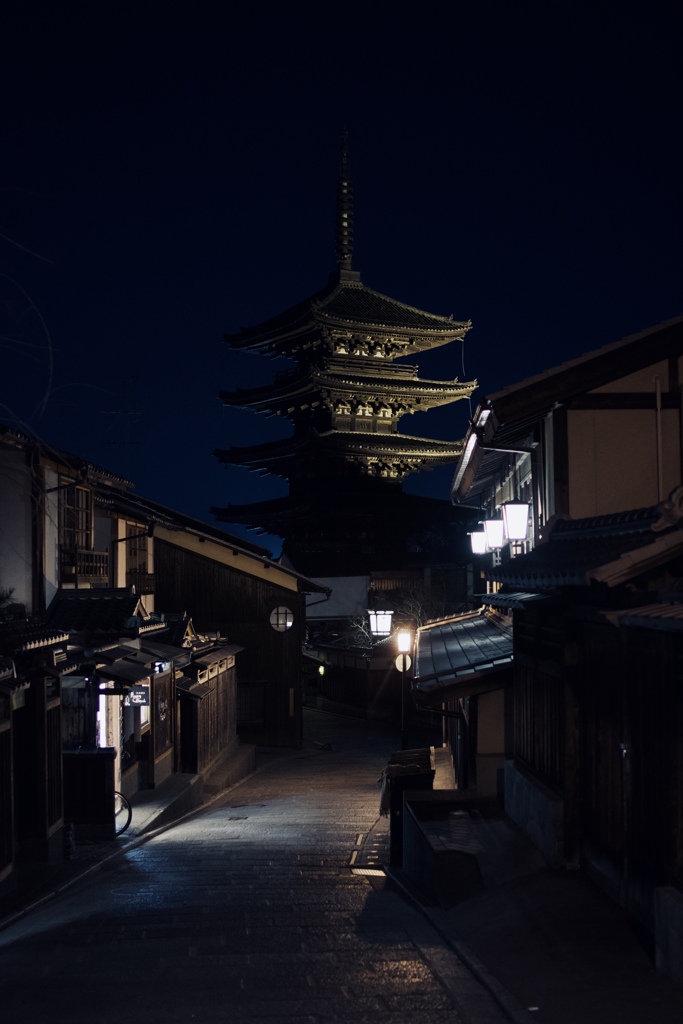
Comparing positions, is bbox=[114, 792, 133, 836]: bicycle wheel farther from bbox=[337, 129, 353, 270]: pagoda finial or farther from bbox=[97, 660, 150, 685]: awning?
bbox=[337, 129, 353, 270]: pagoda finial

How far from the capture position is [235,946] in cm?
840

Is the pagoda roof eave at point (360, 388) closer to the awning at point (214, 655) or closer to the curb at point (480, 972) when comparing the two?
the awning at point (214, 655)

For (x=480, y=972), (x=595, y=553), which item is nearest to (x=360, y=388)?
(x=595, y=553)

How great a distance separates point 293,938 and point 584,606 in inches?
177

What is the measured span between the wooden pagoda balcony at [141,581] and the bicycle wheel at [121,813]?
1156 cm

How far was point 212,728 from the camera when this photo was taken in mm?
23422

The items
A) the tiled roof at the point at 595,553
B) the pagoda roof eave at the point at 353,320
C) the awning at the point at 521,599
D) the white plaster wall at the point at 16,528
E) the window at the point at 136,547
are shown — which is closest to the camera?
the tiled roof at the point at 595,553

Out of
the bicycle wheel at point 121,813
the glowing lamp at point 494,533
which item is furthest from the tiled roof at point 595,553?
the bicycle wheel at point 121,813

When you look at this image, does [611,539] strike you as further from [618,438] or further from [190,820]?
[190,820]

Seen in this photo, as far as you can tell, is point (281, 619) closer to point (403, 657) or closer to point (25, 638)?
point (403, 657)

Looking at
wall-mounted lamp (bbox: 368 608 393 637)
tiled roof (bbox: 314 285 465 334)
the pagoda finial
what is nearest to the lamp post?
wall-mounted lamp (bbox: 368 608 393 637)

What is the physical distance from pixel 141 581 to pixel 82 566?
8103 millimetres

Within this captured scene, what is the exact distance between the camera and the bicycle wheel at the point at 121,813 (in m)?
15.1

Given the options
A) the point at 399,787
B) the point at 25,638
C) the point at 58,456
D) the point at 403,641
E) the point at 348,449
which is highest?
the point at 348,449
